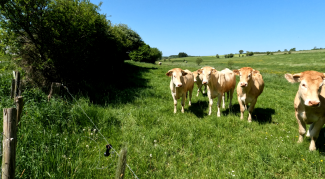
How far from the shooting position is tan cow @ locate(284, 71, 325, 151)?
3.46 metres

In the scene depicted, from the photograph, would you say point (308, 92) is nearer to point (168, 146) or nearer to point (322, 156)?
point (322, 156)

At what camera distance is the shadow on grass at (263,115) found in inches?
236

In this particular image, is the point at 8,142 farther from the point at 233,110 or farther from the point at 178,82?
the point at 233,110

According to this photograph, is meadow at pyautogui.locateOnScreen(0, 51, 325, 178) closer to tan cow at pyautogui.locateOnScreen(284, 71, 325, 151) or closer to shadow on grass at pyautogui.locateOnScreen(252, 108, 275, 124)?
shadow on grass at pyautogui.locateOnScreen(252, 108, 275, 124)

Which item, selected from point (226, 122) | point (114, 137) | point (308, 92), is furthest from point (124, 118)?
point (308, 92)

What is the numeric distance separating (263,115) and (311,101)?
3.44 meters

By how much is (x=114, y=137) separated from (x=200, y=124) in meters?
2.82

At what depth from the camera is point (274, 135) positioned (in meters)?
4.73

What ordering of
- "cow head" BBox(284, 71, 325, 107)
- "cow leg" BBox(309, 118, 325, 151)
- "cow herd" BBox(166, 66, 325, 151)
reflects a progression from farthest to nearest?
→ "cow leg" BBox(309, 118, 325, 151) < "cow herd" BBox(166, 66, 325, 151) < "cow head" BBox(284, 71, 325, 107)

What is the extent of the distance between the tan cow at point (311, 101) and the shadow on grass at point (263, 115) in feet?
5.66

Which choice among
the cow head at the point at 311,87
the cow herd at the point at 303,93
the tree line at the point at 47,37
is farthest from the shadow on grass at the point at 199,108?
the tree line at the point at 47,37

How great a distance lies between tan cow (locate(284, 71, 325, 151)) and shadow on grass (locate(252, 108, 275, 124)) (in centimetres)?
173

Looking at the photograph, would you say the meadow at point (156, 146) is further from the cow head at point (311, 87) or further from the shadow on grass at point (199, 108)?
the cow head at point (311, 87)

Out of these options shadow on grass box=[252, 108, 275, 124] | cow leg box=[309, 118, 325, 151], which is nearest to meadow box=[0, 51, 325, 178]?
cow leg box=[309, 118, 325, 151]
